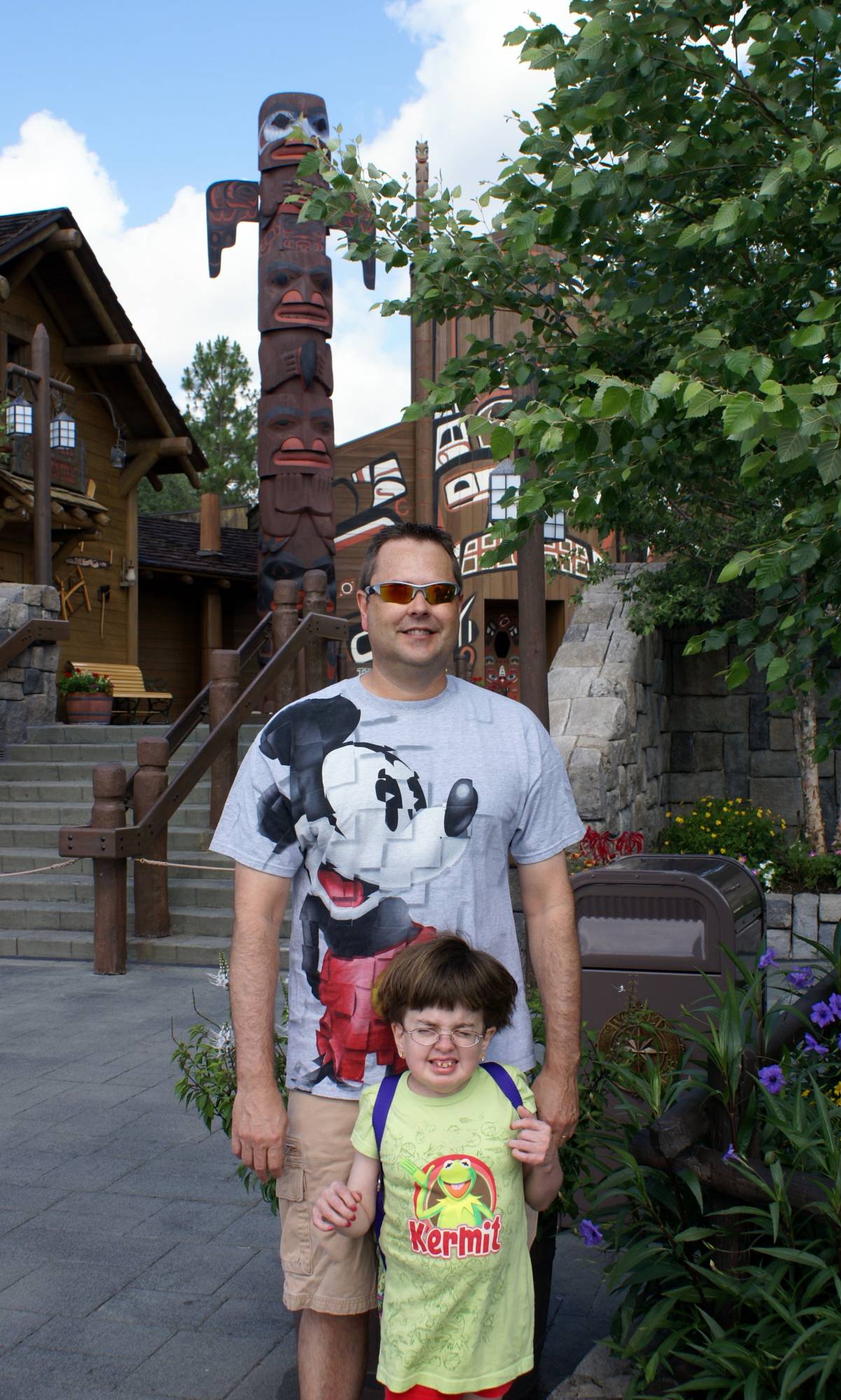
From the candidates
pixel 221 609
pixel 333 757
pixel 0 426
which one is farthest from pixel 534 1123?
pixel 221 609

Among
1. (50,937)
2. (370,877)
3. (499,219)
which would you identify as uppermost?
(499,219)

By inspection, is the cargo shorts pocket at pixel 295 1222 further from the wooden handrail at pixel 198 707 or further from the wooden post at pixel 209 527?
the wooden post at pixel 209 527

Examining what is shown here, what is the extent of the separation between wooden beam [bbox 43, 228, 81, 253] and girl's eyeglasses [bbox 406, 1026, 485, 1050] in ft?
51.0

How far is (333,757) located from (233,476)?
113 feet

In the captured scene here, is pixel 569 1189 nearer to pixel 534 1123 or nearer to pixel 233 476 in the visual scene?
pixel 534 1123

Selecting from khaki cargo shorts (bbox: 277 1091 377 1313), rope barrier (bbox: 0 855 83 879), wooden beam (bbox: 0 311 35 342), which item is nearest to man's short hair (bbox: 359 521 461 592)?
khaki cargo shorts (bbox: 277 1091 377 1313)

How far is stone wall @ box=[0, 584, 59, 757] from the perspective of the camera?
1168cm

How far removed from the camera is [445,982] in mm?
2227

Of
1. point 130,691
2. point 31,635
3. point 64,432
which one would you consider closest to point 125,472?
point 64,432

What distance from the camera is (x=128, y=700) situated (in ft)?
53.4

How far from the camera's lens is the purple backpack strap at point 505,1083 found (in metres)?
2.33

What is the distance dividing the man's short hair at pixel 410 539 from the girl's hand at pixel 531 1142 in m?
1.02

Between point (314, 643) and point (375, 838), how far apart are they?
8.52 metres

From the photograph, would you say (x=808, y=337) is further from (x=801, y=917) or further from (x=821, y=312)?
(x=801, y=917)
